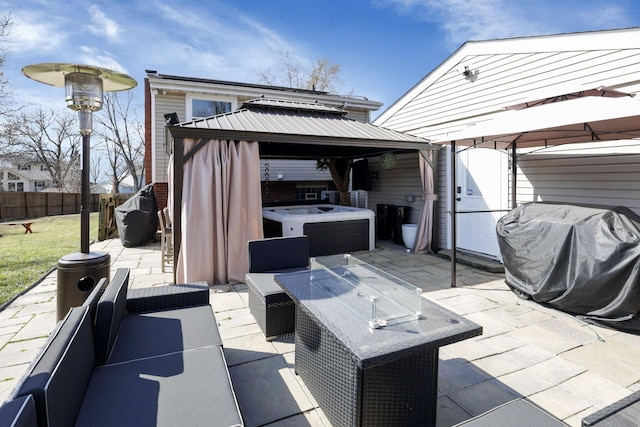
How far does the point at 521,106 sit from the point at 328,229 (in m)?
3.68

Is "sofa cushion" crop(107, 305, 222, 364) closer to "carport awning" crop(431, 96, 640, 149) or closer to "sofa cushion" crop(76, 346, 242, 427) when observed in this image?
"sofa cushion" crop(76, 346, 242, 427)

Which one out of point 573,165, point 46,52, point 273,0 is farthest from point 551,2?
point 46,52

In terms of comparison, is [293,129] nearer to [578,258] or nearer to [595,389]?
[578,258]

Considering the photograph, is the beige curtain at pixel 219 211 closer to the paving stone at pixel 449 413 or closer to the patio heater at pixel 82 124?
the patio heater at pixel 82 124

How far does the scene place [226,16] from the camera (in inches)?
316

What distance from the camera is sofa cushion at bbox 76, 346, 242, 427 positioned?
4.60 ft

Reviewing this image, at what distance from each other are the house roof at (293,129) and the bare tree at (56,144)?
24.3 meters

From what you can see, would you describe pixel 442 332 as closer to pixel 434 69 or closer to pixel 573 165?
pixel 573 165

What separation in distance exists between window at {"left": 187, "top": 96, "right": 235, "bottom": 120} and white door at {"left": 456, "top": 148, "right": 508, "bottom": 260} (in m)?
6.53

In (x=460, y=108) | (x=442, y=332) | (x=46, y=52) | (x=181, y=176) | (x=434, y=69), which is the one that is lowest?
(x=442, y=332)

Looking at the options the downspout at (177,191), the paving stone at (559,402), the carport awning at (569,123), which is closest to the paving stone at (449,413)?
the paving stone at (559,402)

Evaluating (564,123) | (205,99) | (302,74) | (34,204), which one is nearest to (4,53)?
(34,204)

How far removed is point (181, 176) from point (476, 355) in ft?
13.3

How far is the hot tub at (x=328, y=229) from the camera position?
623cm
